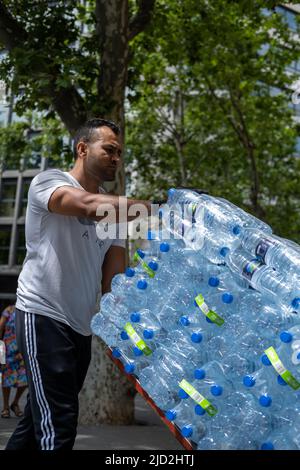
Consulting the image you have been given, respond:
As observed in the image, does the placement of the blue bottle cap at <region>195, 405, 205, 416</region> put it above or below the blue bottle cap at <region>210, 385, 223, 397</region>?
below

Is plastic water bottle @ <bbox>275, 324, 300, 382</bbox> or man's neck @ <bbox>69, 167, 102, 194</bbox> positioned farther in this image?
man's neck @ <bbox>69, 167, 102, 194</bbox>

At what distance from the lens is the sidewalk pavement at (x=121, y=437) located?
7391 mm

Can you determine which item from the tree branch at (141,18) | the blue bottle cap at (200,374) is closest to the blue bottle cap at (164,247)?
the blue bottle cap at (200,374)

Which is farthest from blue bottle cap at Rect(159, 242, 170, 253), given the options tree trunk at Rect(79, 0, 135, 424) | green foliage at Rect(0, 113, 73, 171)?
green foliage at Rect(0, 113, 73, 171)

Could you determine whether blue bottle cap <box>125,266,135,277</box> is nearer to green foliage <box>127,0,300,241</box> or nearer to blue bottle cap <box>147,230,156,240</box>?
blue bottle cap <box>147,230,156,240</box>

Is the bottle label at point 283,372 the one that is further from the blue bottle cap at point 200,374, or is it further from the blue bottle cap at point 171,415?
the blue bottle cap at point 171,415

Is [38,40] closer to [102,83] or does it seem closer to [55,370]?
[102,83]

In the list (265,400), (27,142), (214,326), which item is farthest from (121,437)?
(27,142)

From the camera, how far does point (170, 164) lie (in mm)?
19875

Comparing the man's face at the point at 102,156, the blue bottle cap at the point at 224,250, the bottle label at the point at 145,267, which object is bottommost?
the bottle label at the point at 145,267

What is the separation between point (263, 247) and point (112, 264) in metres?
1.12

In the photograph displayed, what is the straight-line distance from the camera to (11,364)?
9453 mm

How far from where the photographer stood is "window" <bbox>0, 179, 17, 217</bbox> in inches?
1483

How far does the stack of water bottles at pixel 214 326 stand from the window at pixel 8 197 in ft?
114
